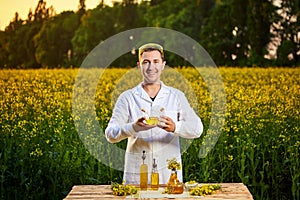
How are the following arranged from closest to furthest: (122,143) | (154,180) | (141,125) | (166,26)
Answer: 1. (141,125)
2. (154,180)
3. (122,143)
4. (166,26)

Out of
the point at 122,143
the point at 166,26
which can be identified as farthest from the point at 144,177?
the point at 166,26

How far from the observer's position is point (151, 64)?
10.5ft

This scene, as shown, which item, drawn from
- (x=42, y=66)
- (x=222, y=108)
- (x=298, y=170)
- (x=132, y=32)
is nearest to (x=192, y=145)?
(x=222, y=108)

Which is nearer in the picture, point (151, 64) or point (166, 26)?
point (151, 64)

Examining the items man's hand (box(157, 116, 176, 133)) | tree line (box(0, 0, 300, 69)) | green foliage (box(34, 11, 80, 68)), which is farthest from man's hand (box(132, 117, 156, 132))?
green foliage (box(34, 11, 80, 68))

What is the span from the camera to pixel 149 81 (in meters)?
3.24

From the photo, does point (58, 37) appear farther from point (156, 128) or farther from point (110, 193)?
point (110, 193)

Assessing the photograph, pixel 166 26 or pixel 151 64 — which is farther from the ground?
pixel 166 26

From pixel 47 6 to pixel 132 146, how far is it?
249cm

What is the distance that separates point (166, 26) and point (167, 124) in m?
2.39

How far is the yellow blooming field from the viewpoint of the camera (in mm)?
4691

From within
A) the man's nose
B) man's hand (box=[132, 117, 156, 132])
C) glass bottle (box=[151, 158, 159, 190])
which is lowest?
glass bottle (box=[151, 158, 159, 190])

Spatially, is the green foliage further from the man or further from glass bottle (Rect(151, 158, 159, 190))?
glass bottle (Rect(151, 158, 159, 190))

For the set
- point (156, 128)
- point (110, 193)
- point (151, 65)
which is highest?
point (151, 65)
